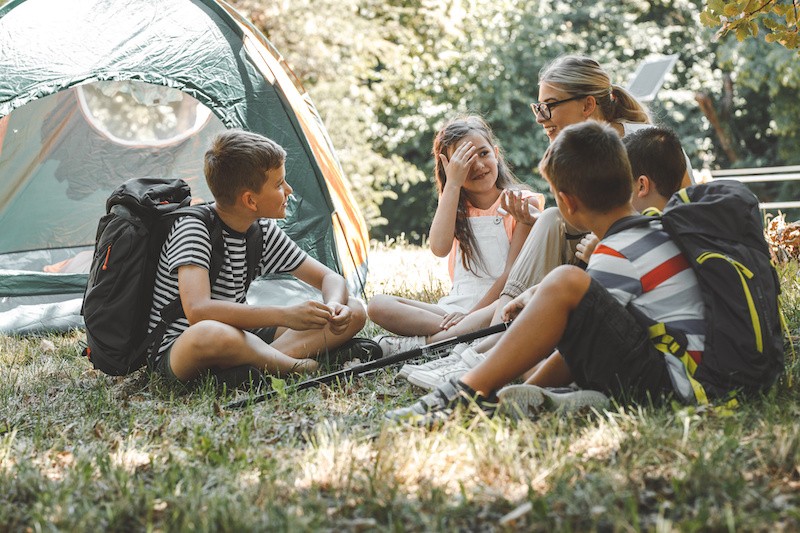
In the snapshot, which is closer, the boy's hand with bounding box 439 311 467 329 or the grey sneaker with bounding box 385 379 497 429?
the grey sneaker with bounding box 385 379 497 429

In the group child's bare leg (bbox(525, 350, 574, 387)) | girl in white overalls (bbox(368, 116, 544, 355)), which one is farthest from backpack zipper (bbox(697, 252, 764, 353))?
girl in white overalls (bbox(368, 116, 544, 355))

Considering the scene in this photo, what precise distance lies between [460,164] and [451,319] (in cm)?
67

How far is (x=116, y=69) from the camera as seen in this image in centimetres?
382

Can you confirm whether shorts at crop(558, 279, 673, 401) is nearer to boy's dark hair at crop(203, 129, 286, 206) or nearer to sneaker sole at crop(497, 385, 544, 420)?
sneaker sole at crop(497, 385, 544, 420)

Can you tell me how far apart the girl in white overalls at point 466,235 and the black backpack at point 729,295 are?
1.08 meters

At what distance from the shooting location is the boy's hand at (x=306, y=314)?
8.13 feet

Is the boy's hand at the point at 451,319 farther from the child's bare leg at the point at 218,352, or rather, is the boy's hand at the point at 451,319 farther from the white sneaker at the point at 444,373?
the child's bare leg at the point at 218,352

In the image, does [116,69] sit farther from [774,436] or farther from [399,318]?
[774,436]

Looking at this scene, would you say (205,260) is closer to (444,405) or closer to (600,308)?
(444,405)

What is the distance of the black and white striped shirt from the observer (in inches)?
97.4

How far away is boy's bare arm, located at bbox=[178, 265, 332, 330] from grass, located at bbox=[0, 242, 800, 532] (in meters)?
0.39

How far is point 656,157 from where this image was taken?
232 centimetres

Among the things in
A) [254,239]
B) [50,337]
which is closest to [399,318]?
[254,239]

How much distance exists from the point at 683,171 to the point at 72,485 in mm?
2086
